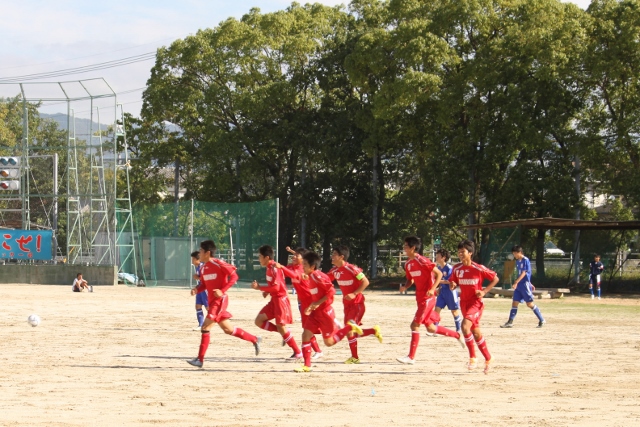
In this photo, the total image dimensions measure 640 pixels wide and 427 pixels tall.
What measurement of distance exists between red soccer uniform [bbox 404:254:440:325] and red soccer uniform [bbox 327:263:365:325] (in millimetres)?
755

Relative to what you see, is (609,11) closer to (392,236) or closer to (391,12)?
(391,12)

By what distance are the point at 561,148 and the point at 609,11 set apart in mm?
6326

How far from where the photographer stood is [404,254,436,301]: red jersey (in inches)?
504

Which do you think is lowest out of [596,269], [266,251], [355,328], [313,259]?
[355,328]

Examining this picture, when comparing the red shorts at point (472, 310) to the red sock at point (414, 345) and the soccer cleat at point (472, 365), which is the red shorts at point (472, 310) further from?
the red sock at point (414, 345)

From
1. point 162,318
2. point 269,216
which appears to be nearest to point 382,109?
point 269,216

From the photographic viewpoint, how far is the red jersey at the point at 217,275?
1234cm

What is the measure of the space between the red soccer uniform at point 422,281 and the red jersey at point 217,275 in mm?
2435

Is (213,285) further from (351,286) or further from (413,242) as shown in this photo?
(413,242)

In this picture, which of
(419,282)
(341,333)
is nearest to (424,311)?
(419,282)

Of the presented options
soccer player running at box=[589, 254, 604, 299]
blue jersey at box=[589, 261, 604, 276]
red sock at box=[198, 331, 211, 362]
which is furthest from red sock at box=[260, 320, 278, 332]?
blue jersey at box=[589, 261, 604, 276]

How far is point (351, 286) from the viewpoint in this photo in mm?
12797

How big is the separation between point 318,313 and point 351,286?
67 cm

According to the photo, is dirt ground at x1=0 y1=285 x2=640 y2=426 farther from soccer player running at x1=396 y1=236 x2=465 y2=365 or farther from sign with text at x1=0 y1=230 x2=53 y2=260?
sign with text at x1=0 y1=230 x2=53 y2=260
